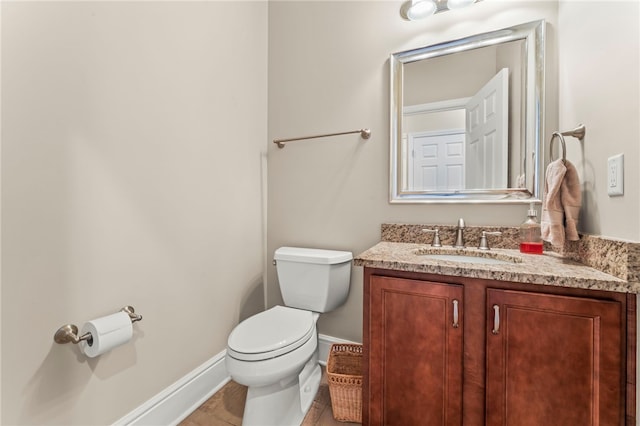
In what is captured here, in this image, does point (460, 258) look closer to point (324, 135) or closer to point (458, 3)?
point (324, 135)

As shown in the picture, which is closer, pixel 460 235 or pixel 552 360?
pixel 552 360

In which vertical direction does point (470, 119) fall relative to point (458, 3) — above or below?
below

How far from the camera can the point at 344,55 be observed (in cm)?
172

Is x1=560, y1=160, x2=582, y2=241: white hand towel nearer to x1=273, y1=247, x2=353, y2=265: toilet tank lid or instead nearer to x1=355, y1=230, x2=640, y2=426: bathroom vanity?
x1=355, y1=230, x2=640, y2=426: bathroom vanity

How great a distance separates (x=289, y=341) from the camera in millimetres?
1184

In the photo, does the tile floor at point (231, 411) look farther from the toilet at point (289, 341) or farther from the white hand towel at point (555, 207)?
the white hand towel at point (555, 207)

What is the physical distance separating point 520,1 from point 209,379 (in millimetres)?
2501

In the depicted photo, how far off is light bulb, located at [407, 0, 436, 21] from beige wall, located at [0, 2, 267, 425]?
3.29ft

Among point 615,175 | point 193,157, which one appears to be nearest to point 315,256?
point 193,157

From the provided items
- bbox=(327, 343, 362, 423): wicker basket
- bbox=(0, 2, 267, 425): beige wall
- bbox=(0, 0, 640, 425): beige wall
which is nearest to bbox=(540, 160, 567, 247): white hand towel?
bbox=(0, 0, 640, 425): beige wall

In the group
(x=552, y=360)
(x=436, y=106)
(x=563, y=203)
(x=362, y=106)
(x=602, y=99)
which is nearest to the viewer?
(x=552, y=360)

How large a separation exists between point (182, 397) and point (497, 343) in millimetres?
1406

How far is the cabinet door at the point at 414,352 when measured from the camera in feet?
3.20

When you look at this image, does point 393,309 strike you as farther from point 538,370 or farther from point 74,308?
point 74,308
